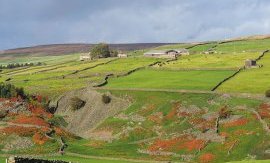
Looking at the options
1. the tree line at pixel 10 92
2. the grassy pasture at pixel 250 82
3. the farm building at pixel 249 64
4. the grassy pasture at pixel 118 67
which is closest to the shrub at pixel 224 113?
the grassy pasture at pixel 250 82

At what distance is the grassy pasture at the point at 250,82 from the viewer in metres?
118

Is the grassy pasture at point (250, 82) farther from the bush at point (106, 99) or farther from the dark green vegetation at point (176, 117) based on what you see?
the bush at point (106, 99)

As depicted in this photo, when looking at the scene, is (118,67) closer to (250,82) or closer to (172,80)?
(172,80)

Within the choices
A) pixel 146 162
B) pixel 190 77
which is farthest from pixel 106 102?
pixel 146 162

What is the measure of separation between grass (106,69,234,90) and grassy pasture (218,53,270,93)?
3.44m

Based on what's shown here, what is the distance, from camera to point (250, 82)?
127m

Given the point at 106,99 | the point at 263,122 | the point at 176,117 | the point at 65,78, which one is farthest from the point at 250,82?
the point at 65,78

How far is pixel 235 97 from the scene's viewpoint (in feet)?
369

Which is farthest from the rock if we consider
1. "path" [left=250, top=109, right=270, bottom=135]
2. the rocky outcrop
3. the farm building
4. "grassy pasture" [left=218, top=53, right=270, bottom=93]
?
the farm building

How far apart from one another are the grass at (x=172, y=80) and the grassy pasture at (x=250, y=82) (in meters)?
3.44

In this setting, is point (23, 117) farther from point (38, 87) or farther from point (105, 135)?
point (38, 87)

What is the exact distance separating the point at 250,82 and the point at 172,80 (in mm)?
21055

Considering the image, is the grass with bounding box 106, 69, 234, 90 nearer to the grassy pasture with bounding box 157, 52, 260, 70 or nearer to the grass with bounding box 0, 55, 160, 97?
the grassy pasture with bounding box 157, 52, 260, 70

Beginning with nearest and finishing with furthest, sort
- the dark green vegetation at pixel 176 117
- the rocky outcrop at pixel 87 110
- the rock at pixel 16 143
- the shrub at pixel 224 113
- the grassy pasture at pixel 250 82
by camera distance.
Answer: the dark green vegetation at pixel 176 117 < the rock at pixel 16 143 < the shrub at pixel 224 113 < the grassy pasture at pixel 250 82 < the rocky outcrop at pixel 87 110
